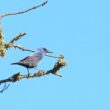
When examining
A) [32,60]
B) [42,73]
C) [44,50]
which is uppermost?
[44,50]

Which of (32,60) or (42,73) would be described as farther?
(32,60)

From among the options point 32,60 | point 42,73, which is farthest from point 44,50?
point 42,73

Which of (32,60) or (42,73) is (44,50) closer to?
(32,60)

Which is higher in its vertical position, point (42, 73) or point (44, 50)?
point (44, 50)

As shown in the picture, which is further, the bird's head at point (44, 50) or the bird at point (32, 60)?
the bird's head at point (44, 50)

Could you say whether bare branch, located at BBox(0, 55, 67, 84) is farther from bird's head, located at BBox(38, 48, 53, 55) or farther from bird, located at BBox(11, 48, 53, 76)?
bird's head, located at BBox(38, 48, 53, 55)

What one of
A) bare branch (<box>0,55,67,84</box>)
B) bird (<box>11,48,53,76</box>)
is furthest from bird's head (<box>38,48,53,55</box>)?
bare branch (<box>0,55,67,84</box>)

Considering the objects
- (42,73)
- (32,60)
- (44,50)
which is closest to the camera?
(42,73)

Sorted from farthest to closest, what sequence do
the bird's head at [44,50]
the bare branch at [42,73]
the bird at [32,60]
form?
the bird's head at [44,50] < the bird at [32,60] < the bare branch at [42,73]

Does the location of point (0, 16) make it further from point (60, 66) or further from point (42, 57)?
point (60, 66)

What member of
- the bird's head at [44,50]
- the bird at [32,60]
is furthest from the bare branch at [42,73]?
the bird's head at [44,50]

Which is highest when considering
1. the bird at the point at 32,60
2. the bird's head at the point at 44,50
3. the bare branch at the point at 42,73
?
the bird's head at the point at 44,50

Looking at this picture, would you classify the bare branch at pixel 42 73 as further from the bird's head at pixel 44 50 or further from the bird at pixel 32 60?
the bird's head at pixel 44 50

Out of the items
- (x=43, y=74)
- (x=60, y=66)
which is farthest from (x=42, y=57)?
(x=60, y=66)
